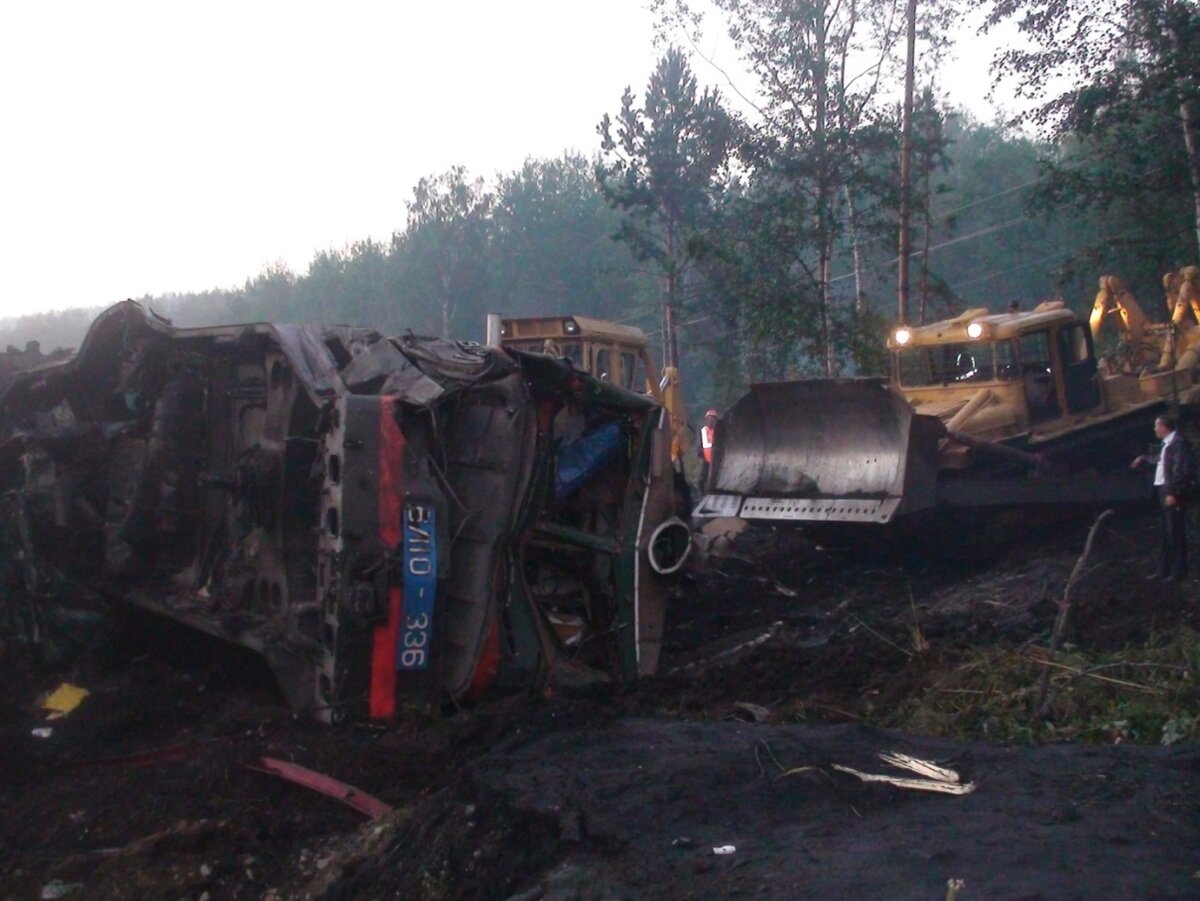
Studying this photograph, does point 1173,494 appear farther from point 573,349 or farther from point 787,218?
point 787,218

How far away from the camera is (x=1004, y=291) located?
47906 mm

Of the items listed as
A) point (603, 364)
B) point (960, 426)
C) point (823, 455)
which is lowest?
point (823, 455)

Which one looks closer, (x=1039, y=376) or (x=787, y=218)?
(x=1039, y=376)

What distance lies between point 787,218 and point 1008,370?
8.98 meters

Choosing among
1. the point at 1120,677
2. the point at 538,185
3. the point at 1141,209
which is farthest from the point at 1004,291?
the point at 1120,677

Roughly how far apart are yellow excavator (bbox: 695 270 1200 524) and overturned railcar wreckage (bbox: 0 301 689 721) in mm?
4419

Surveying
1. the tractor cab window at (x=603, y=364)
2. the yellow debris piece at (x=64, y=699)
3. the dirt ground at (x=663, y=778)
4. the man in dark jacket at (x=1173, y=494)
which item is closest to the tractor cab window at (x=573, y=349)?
the tractor cab window at (x=603, y=364)

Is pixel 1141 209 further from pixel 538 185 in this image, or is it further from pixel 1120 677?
pixel 538 185

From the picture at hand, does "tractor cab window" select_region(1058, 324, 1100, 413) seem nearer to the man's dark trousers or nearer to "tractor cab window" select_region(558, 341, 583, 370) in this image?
the man's dark trousers

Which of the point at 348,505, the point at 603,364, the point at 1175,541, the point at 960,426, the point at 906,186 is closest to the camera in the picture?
the point at 348,505

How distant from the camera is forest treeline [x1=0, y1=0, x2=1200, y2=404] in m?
18.6

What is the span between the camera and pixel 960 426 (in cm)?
1237

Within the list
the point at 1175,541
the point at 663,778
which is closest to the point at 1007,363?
the point at 1175,541

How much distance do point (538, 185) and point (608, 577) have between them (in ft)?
141
